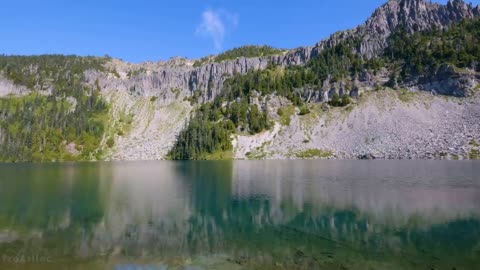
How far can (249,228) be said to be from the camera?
3152 centimetres

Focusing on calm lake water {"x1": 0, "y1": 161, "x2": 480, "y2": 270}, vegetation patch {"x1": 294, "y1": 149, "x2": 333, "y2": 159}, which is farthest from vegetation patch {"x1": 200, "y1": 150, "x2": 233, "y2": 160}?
calm lake water {"x1": 0, "y1": 161, "x2": 480, "y2": 270}

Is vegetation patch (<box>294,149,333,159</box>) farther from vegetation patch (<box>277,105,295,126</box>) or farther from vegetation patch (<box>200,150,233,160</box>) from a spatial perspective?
vegetation patch (<box>200,150,233,160</box>)

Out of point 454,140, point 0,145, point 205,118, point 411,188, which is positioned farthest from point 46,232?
point 0,145

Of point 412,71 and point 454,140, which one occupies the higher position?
point 412,71

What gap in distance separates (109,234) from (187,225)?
693 centimetres

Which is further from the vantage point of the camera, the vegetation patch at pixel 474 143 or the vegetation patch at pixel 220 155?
the vegetation patch at pixel 220 155

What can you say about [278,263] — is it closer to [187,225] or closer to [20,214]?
[187,225]

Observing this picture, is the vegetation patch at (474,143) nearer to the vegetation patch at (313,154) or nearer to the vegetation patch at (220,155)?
the vegetation patch at (313,154)

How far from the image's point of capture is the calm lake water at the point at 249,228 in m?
22.5

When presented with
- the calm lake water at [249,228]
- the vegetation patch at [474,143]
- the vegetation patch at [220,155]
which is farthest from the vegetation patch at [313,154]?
the calm lake water at [249,228]

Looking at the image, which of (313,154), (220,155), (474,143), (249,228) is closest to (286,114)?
(313,154)

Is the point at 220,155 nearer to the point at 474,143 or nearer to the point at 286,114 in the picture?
the point at 286,114

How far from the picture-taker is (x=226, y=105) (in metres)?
199

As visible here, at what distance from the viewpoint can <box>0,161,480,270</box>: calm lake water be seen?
22453mm
